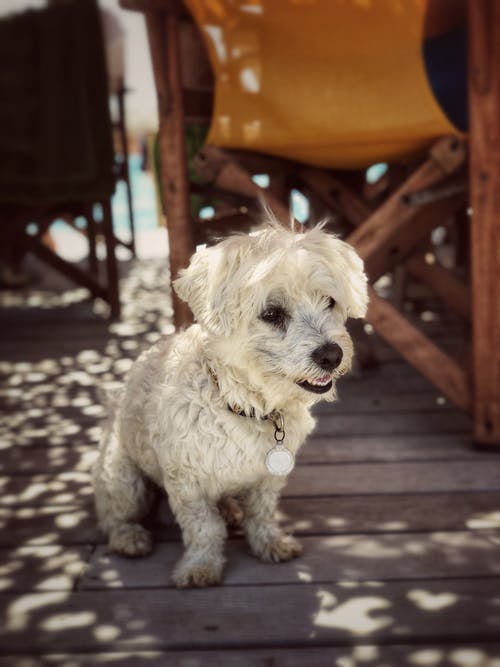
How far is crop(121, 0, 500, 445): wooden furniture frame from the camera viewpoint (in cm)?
280

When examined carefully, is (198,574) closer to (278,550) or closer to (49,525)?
(278,550)

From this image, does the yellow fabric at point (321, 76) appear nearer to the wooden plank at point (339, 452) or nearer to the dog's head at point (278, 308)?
the dog's head at point (278, 308)

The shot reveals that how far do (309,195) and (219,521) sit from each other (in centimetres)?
266

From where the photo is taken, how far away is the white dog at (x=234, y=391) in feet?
6.72

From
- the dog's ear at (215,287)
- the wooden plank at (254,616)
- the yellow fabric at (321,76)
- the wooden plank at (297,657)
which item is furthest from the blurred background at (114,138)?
the wooden plank at (297,657)

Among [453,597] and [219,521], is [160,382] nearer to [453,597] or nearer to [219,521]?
[219,521]

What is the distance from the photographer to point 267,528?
95.7 inches

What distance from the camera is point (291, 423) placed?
7.59 feet

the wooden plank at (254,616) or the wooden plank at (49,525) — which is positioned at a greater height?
the wooden plank at (49,525)

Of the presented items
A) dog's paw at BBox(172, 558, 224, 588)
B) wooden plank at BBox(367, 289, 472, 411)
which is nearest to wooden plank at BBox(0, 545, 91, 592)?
dog's paw at BBox(172, 558, 224, 588)

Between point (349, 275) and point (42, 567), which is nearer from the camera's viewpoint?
point (349, 275)

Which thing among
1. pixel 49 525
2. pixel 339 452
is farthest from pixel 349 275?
pixel 49 525

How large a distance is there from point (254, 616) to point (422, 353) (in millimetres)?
1549

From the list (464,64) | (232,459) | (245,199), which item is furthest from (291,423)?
(464,64)
